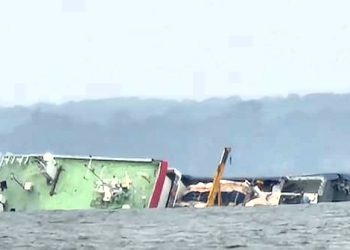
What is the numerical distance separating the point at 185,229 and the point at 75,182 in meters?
5.54

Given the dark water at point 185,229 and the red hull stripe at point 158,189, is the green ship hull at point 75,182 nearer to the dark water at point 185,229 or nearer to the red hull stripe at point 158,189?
the red hull stripe at point 158,189

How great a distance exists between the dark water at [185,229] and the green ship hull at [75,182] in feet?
0.78

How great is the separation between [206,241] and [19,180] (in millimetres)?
8607

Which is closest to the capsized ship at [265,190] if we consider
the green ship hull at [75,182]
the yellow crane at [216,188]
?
the yellow crane at [216,188]

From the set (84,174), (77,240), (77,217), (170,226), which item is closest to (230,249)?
(77,240)

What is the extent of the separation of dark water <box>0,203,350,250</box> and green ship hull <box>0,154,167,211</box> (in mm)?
237

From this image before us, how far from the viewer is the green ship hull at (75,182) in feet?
68.1

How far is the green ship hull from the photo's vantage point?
20766 millimetres

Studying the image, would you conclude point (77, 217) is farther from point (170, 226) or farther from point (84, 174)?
point (170, 226)

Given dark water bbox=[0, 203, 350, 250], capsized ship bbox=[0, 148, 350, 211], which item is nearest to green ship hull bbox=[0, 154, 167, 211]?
capsized ship bbox=[0, 148, 350, 211]

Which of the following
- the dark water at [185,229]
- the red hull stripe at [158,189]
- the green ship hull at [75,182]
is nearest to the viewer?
the dark water at [185,229]

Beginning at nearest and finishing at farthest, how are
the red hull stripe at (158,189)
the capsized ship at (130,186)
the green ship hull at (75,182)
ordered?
the red hull stripe at (158,189) < the capsized ship at (130,186) < the green ship hull at (75,182)

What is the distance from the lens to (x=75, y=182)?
21531 mm

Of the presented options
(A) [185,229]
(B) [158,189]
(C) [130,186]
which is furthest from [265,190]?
(A) [185,229]
